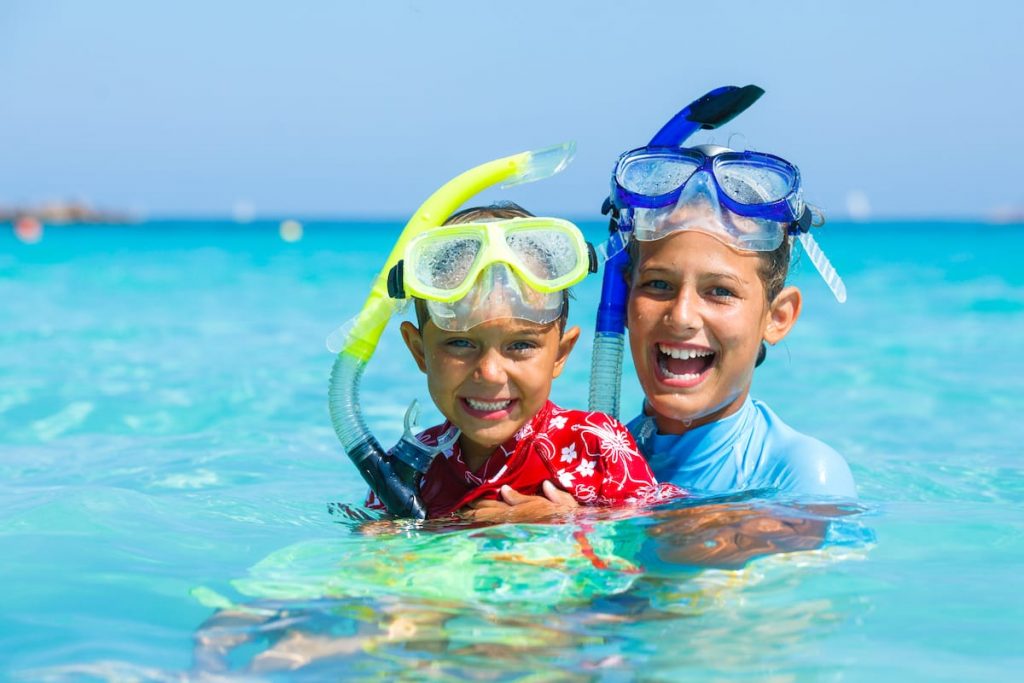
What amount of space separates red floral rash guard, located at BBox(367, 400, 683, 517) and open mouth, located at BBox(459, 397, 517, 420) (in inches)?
6.9

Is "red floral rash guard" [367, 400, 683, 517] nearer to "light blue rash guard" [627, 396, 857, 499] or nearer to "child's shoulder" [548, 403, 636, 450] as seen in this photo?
"child's shoulder" [548, 403, 636, 450]

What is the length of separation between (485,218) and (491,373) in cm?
51

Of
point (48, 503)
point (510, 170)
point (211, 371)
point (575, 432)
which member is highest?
point (510, 170)

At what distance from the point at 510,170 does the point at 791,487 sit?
1275mm

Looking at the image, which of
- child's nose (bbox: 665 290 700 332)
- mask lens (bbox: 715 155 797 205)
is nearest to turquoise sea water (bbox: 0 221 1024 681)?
child's nose (bbox: 665 290 700 332)

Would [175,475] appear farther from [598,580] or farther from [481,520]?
[598,580]

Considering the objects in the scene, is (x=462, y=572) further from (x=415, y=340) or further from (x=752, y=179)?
(x=752, y=179)

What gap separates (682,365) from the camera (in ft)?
11.6

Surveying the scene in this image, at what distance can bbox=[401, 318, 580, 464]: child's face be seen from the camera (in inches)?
125

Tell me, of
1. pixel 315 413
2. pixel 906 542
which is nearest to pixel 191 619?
pixel 906 542

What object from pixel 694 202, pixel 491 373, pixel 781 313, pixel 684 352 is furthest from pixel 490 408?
pixel 781 313

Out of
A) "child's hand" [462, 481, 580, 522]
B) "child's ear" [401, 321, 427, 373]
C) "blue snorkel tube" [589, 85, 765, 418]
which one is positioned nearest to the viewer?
"child's hand" [462, 481, 580, 522]

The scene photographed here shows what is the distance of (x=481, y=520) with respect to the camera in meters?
3.31

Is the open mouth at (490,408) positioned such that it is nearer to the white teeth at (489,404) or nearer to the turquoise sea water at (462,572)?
the white teeth at (489,404)
